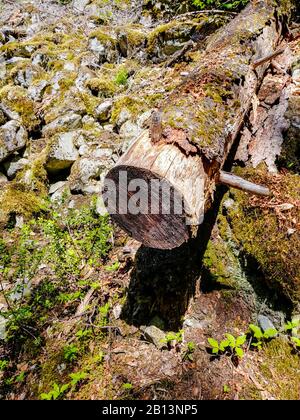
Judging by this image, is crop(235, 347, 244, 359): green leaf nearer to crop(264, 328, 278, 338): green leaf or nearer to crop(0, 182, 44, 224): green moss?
crop(264, 328, 278, 338): green leaf

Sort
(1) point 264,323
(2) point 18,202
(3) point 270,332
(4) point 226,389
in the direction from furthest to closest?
1. (2) point 18,202
2. (1) point 264,323
3. (3) point 270,332
4. (4) point 226,389

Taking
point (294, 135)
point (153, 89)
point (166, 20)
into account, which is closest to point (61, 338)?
point (294, 135)

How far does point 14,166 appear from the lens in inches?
208

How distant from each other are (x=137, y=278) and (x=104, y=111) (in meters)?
3.72

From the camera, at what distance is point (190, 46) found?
6.12 metres

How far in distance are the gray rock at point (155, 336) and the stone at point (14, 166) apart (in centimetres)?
393

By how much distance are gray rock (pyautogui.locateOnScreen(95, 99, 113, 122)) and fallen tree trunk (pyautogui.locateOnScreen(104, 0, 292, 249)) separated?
2810 millimetres

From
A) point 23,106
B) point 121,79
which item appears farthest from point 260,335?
point 23,106

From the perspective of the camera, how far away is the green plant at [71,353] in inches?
105

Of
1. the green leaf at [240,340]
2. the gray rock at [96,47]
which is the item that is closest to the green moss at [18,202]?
the green leaf at [240,340]

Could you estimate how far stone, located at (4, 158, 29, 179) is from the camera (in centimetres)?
524

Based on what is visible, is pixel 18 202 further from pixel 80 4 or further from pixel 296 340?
pixel 80 4

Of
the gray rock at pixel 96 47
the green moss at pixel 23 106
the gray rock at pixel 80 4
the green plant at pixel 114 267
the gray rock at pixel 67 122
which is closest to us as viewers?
the green plant at pixel 114 267

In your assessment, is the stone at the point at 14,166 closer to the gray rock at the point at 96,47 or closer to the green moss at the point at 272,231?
the gray rock at the point at 96,47
